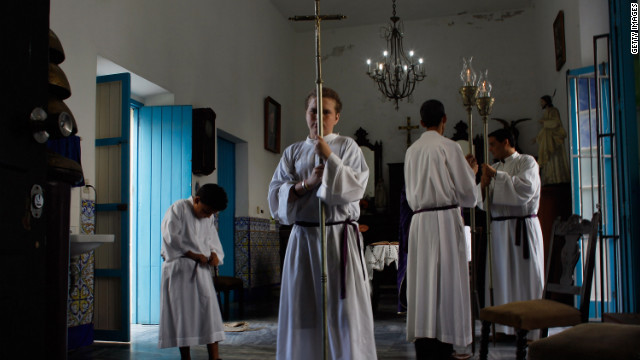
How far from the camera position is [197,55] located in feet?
24.3

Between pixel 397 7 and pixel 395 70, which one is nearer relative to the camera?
pixel 395 70

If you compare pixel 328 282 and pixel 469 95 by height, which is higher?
pixel 469 95

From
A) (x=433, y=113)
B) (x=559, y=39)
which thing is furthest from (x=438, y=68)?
(x=433, y=113)

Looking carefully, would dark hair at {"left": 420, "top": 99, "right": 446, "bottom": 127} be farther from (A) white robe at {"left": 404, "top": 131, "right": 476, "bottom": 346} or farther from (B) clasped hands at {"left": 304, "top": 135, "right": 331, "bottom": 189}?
(B) clasped hands at {"left": 304, "top": 135, "right": 331, "bottom": 189}

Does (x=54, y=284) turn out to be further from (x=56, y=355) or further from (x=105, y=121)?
A: (x=105, y=121)

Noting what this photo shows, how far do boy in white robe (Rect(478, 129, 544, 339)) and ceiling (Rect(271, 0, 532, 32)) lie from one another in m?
6.51

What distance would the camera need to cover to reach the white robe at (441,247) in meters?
3.68

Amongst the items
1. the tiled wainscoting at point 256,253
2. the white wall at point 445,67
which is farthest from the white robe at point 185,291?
the white wall at point 445,67

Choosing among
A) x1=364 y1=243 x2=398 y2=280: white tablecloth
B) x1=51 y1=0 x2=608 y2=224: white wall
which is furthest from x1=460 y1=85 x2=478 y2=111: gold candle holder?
x1=51 y1=0 x2=608 y2=224: white wall

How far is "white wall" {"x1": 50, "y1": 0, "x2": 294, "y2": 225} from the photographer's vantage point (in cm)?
508

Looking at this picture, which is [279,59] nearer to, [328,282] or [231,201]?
[231,201]

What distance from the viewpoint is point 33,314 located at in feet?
4.92

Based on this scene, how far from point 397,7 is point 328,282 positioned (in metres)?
8.79

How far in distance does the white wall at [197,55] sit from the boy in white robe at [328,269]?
2.90 m
